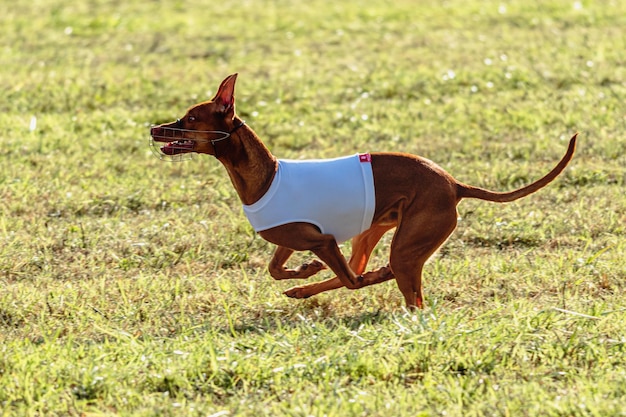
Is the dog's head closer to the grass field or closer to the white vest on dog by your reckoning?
the white vest on dog

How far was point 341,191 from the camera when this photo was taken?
5.27 metres

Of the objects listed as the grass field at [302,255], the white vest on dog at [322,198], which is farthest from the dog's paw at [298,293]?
the white vest on dog at [322,198]

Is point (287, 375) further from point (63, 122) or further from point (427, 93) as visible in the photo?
point (427, 93)

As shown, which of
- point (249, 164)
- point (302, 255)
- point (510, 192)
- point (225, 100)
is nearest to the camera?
point (225, 100)

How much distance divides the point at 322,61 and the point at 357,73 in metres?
0.66

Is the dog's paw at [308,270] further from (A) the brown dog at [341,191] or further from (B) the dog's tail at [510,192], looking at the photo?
(B) the dog's tail at [510,192]

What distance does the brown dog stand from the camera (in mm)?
5238

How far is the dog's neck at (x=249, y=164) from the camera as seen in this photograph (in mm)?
5305

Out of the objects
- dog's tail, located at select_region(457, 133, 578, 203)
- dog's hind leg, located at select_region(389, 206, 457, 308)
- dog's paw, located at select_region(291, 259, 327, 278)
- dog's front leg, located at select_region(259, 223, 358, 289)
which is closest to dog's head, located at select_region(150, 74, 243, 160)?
dog's front leg, located at select_region(259, 223, 358, 289)

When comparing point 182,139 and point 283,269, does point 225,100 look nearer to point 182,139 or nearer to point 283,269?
point 182,139

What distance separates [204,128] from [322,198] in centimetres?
68

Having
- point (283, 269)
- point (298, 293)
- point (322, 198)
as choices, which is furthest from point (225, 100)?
point (298, 293)

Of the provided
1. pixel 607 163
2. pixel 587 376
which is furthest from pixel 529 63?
pixel 587 376

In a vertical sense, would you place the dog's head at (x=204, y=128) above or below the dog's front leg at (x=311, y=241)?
above
